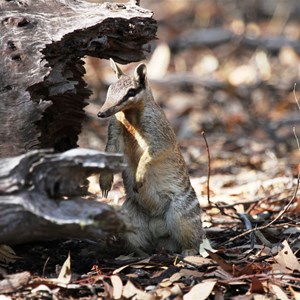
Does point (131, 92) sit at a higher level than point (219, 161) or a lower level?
higher

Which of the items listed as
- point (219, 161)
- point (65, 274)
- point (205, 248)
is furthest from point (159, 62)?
point (65, 274)

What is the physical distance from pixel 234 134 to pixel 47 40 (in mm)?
6200

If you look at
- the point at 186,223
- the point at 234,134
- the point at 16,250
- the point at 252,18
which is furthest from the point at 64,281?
the point at 252,18

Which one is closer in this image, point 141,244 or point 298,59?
point 141,244

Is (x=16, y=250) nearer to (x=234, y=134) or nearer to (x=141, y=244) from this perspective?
(x=141, y=244)

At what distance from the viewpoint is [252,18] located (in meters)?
17.0

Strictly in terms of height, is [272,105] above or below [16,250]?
below

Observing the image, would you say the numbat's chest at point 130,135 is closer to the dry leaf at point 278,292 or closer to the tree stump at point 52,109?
the tree stump at point 52,109

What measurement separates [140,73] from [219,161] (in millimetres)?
4399

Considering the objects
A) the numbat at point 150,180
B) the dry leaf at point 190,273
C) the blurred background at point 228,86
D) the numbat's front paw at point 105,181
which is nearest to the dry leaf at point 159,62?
the blurred background at point 228,86

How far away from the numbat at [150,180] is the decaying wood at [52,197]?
1363 millimetres

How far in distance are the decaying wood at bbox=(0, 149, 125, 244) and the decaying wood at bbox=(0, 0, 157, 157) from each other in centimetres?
106

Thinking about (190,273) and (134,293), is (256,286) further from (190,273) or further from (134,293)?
(134,293)

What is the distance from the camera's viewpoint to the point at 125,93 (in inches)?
230
